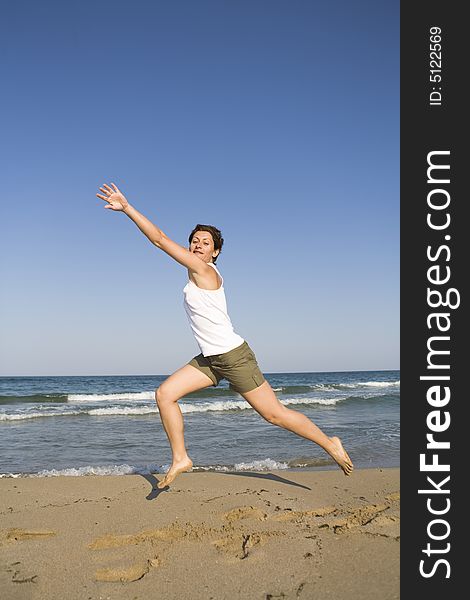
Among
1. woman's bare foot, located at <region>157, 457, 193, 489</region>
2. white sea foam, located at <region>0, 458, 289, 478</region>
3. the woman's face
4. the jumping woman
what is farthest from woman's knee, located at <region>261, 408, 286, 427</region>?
white sea foam, located at <region>0, 458, 289, 478</region>

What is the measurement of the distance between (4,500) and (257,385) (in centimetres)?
269

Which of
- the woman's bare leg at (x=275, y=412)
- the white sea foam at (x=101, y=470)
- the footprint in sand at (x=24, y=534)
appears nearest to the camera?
the footprint in sand at (x=24, y=534)

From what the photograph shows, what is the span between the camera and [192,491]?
5234 mm

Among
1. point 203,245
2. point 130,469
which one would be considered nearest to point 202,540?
point 203,245

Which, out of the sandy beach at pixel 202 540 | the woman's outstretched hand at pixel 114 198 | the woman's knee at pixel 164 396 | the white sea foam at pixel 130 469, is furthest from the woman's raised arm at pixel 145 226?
the white sea foam at pixel 130 469

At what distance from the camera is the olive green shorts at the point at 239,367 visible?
4.23 m

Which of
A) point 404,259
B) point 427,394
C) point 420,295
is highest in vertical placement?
point 404,259

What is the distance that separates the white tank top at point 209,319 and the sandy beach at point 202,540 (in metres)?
1.37

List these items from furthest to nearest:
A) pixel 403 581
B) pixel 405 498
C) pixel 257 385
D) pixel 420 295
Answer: pixel 257 385
pixel 420 295
pixel 405 498
pixel 403 581

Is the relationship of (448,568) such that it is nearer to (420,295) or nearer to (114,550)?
(420,295)

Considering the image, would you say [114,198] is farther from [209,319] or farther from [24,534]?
[24,534]

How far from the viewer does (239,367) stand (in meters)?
4.24

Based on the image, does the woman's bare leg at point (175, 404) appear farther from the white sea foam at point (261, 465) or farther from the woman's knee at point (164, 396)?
the white sea foam at point (261, 465)

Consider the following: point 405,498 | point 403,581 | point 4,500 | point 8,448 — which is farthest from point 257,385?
point 8,448
